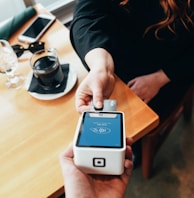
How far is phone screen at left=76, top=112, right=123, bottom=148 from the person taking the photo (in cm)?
49

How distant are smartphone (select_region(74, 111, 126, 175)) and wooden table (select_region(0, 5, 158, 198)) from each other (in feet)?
0.44

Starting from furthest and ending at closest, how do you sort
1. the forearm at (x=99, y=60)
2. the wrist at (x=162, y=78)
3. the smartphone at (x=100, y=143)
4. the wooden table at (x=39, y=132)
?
the wrist at (x=162, y=78), the forearm at (x=99, y=60), the wooden table at (x=39, y=132), the smartphone at (x=100, y=143)

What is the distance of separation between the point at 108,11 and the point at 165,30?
0.65 feet

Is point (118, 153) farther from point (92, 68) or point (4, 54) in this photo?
point (4, 54)

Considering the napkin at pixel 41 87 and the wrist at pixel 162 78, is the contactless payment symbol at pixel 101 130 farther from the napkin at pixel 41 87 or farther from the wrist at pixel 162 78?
the wrist at pixel 162 78

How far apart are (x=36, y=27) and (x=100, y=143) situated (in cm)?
66

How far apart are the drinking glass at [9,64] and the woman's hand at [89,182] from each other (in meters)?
0.34

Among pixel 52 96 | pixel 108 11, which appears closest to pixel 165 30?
pixel 108 11

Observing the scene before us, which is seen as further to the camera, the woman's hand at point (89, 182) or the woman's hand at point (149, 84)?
the woman's hand at point (149, 84)

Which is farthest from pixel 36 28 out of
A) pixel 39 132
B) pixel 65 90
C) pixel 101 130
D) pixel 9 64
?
pixel 101 130

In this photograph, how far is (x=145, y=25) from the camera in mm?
888

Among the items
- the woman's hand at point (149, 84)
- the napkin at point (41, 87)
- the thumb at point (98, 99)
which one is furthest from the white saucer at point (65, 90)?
the woman's hand at point (149, 84)

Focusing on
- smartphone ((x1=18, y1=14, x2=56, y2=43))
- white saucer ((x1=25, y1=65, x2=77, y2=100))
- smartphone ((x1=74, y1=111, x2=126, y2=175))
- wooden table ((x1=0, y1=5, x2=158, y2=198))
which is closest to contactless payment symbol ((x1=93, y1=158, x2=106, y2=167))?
smartphone ((x1=74, y1=111, x2=126, y2=175))

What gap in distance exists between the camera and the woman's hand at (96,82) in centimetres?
68
